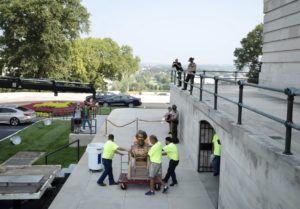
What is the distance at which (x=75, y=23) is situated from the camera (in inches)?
2071

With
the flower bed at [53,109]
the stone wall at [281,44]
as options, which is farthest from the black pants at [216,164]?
the flower bed at [53,109]

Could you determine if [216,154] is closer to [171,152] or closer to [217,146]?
[217,146]

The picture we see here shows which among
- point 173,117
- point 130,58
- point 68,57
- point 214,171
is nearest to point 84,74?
point 68,57

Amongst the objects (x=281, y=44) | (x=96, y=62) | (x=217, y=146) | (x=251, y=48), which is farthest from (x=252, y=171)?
(x=96, y=62)

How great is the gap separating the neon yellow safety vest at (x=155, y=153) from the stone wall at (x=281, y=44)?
524 centimetres

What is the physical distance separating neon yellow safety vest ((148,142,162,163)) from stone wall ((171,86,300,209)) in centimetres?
162

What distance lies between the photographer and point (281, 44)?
14.2 m

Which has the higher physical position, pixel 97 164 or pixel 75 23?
pixel 75 23

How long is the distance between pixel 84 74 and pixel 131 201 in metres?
53.0

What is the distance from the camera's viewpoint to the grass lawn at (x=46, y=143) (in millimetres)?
19094

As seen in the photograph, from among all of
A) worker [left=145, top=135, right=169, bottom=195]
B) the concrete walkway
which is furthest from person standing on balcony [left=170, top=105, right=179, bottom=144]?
worker [left=145, top=135, right=169, bottom=195]

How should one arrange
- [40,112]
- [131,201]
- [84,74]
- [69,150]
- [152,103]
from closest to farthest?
[131,201], [69,150], [40,112], [152,103], [84,74]

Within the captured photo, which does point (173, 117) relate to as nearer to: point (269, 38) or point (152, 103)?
point (269, 38)

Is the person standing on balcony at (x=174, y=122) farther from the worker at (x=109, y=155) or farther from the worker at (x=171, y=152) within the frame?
the worker at (x=109, y=155)
